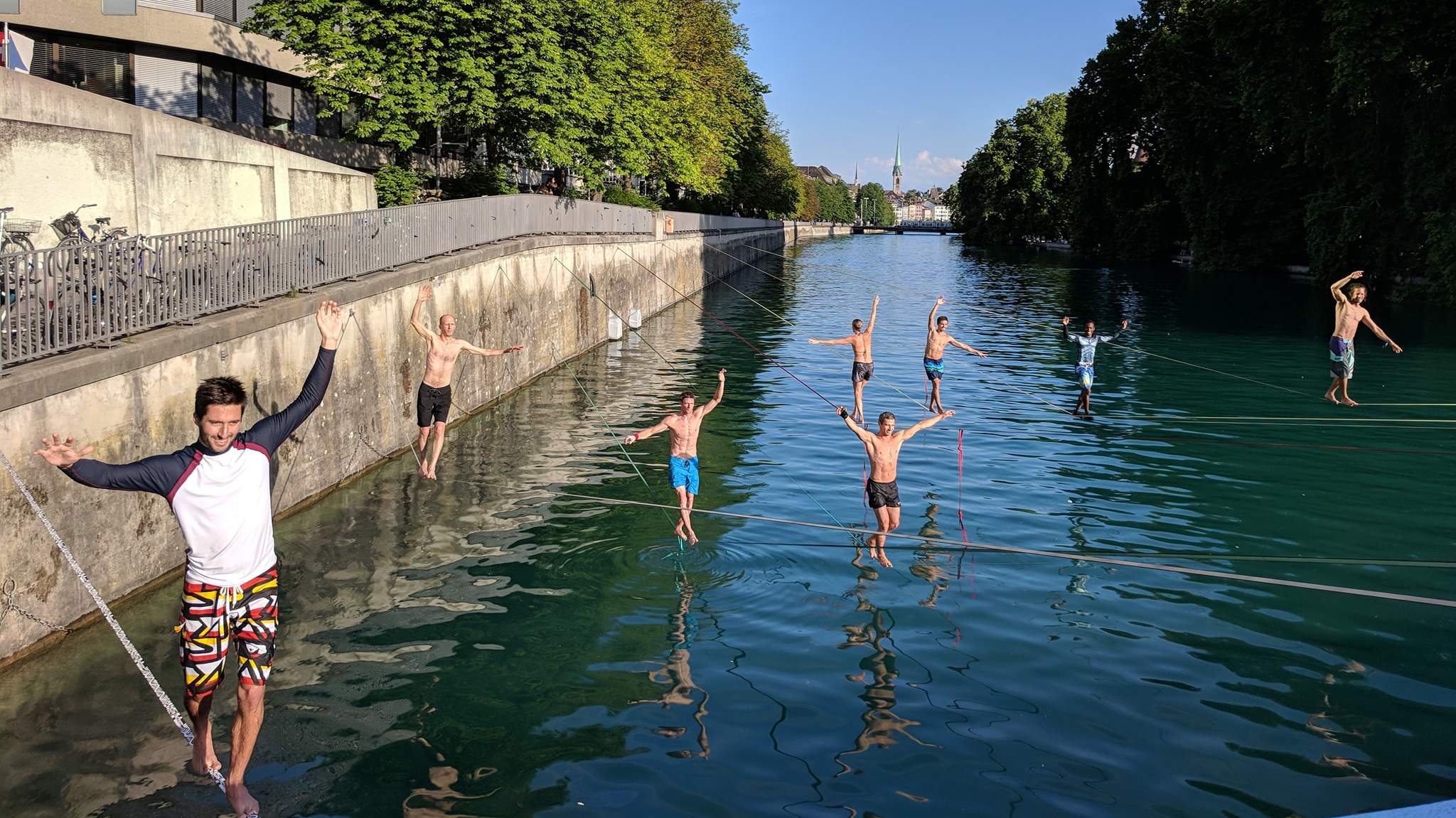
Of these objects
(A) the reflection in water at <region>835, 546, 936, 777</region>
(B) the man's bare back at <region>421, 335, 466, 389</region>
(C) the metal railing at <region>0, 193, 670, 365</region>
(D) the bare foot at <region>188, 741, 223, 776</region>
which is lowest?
(A) the reflection in water at <region>835, 546, 936, 777</region>

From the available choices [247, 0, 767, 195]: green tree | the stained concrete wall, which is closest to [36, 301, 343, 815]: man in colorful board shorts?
the stained concrete wall

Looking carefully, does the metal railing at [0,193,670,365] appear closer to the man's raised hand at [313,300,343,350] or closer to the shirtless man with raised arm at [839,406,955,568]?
the man's raised hand at [313,300,343,350]

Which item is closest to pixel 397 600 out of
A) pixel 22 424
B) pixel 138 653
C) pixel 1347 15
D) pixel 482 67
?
pixel 138 653

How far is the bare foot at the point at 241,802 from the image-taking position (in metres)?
7.45

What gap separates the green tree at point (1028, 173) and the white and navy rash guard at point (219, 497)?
426 feet

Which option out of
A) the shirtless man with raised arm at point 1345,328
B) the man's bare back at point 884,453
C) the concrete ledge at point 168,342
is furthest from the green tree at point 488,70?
the shirtless man with raised arm at point 1345,328

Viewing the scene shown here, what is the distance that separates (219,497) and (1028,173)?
5538 inches

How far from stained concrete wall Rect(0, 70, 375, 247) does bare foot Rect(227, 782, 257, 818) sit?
12.1 meters

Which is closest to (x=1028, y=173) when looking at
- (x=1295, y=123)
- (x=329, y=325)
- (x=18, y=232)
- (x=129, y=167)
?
(x=1295, y=123)

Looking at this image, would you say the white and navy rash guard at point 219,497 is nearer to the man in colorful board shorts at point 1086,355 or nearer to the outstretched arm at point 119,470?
the outstretched arm at point 119,470

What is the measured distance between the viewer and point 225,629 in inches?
262

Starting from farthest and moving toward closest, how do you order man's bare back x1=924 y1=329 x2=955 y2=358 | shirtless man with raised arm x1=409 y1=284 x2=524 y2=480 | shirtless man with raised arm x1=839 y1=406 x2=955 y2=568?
man's bare back x1=924 y1=329 x2=955 y2=358 → shirtless man with raised arm x1=409 y1=284 x2=524 y2=480 → shirtless man with raised arm x1=839 y1=406 x2=955 y2=568

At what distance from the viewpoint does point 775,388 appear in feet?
93.4

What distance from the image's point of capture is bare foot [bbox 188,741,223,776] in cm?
747
